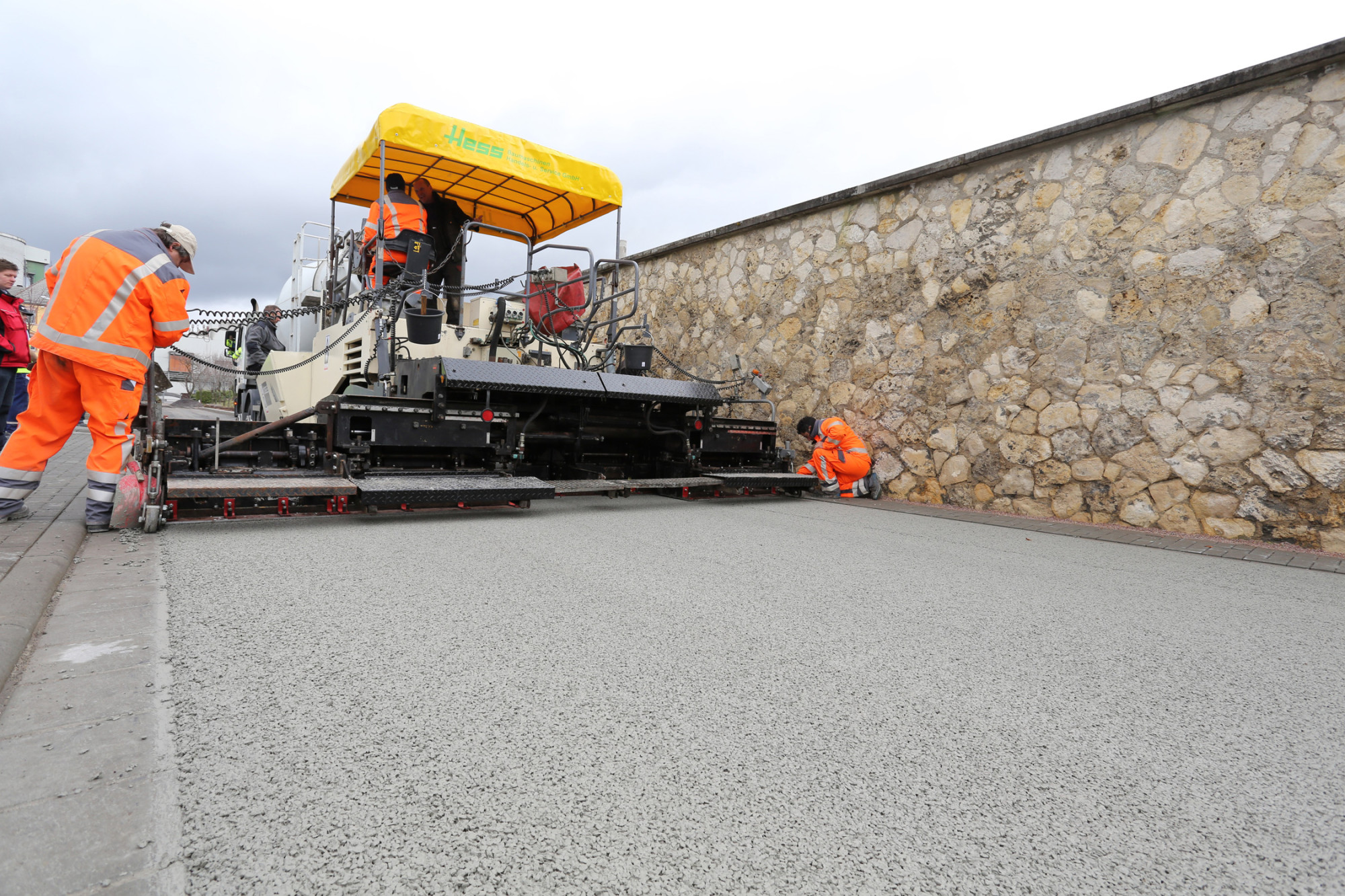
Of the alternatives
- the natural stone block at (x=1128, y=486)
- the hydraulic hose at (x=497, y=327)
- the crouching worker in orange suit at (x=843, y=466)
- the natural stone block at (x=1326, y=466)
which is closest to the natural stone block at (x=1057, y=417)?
the natural stone block at (x=1128, y=486)

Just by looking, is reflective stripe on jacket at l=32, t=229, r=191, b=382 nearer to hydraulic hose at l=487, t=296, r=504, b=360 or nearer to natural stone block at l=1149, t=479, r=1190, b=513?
hydraulic hose at l=487, t=296, r=504, b=360

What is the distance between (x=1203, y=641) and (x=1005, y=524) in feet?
9.64

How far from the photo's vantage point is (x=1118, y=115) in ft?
17.0

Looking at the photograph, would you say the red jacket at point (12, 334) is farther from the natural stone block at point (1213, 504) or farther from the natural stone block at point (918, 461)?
the natural stone block at point (1213, 504)

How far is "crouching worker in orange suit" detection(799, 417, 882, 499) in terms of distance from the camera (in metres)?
6.62

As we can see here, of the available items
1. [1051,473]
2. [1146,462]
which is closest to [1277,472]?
[1146,462]

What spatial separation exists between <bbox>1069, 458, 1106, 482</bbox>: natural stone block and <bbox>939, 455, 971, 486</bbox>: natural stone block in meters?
0.88

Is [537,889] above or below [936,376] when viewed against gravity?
below

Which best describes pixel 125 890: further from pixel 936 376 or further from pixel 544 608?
pixel 936 376

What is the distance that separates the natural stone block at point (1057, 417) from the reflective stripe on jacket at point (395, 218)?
17.3ft

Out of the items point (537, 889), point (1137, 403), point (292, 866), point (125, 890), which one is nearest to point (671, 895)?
point (537, 889)

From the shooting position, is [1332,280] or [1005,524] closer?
[1332,280]

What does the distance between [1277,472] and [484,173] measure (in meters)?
6.31

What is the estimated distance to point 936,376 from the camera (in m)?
6.30
